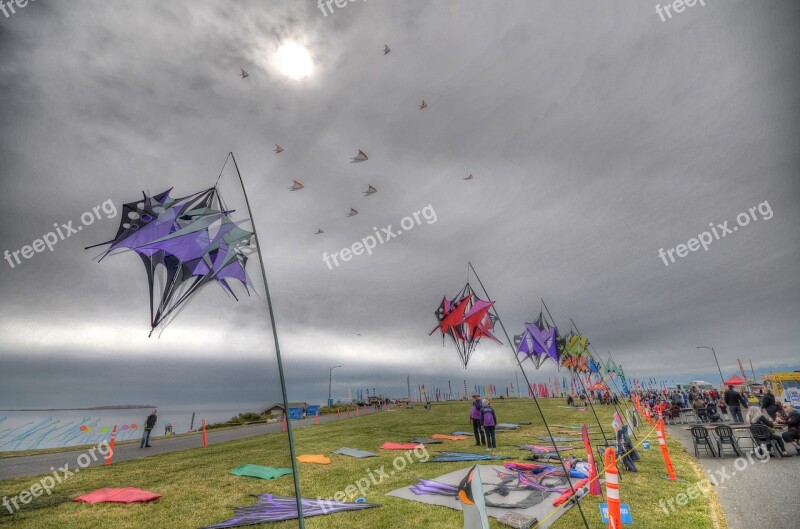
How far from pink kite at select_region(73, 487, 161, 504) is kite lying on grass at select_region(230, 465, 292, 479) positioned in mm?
2637

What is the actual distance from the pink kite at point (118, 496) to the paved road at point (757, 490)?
1225 centimetres

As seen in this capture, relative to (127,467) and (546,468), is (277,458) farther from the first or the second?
(546,468)

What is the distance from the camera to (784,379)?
39.9m

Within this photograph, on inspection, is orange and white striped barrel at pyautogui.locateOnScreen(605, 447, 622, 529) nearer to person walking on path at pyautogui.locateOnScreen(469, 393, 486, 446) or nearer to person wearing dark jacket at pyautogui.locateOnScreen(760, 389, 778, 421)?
person walking on path at pyautogui.locateOnScreen(469, 393, 486, 446)

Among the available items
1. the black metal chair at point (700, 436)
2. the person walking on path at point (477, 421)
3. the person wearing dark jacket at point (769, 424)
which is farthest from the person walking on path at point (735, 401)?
the person walking on path at point (477, 421)

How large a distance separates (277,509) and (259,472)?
3.89 metres

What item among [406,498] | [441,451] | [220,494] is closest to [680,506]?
[406,498]

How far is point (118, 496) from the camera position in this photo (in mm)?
8359

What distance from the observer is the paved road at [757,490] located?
628cm

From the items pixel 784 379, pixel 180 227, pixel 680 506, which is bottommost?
pixel 784 379

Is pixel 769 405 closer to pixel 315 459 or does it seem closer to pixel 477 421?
pixel 477 421

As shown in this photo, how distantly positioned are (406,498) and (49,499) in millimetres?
8761

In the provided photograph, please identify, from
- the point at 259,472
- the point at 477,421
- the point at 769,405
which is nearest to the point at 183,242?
the point at 259,472

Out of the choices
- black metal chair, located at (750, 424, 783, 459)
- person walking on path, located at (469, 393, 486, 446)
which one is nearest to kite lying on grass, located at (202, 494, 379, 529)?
person walking on path, located at (469, 393, 486, 446)
